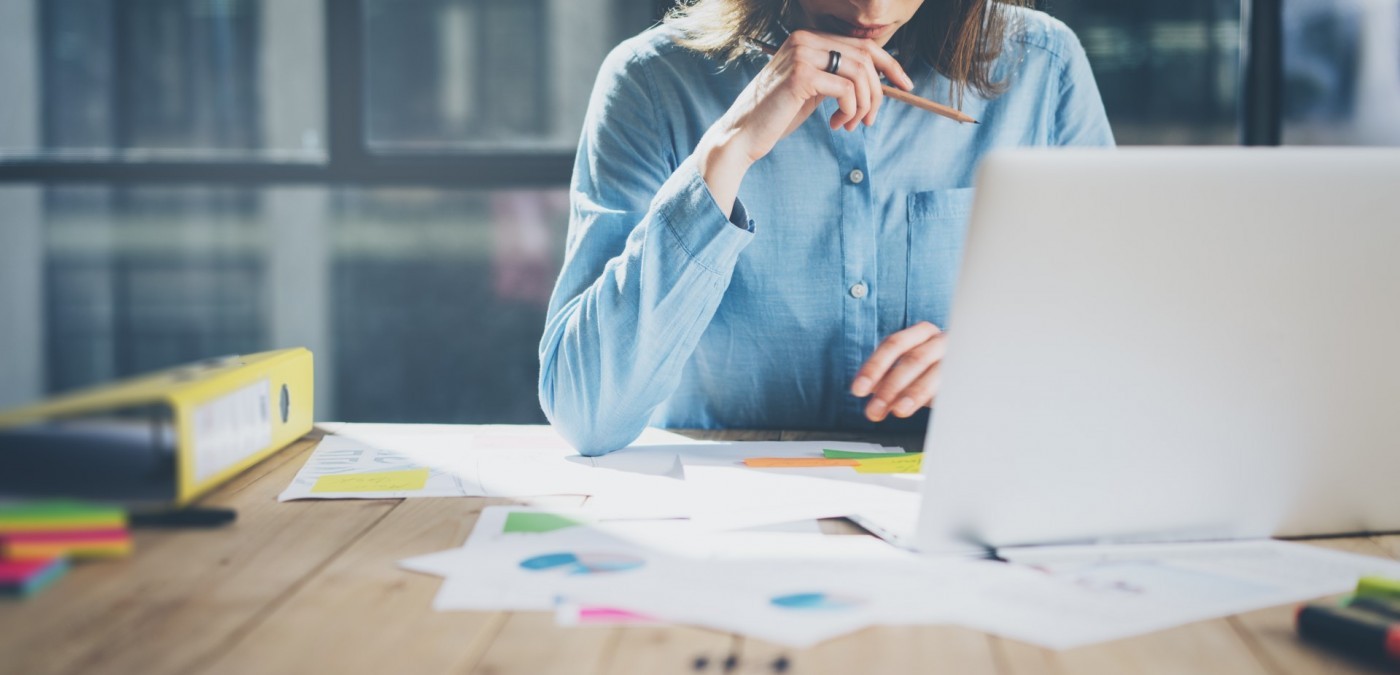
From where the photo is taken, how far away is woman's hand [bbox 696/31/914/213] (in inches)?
49.0

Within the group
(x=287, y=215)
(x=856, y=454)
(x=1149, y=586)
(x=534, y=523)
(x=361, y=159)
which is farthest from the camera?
(x=287, y=215)

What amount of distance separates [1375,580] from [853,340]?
0.90 m

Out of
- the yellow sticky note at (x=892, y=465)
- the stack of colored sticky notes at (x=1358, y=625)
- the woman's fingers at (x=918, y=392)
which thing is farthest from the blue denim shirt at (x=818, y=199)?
the stack of colored sticky notes at (x=1358, y=625)

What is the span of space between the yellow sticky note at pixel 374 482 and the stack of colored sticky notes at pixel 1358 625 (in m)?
0.70

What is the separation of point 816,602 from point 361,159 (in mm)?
2412

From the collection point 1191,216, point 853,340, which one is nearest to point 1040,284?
point 1191,216

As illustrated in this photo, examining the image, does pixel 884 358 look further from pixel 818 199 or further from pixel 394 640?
pixel 394 640

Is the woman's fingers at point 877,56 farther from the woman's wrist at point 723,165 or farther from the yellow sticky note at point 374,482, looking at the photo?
the yellow sticky note at point 374,482

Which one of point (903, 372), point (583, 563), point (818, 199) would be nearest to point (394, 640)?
point (583, 563)

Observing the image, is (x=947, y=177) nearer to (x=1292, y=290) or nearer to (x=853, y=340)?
(x=853, y=340)

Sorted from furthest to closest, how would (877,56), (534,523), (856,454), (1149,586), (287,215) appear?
(287,215) < (877,56) < (856,454) < (534,523) < (1149,586)

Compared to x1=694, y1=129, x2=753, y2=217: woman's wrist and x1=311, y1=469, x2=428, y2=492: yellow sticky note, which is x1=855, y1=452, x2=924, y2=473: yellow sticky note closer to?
x1=694, y1=129, x2=753, y2=217: woman's wrist

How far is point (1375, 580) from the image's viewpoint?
2.36ft

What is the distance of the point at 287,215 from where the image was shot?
12.4ft
